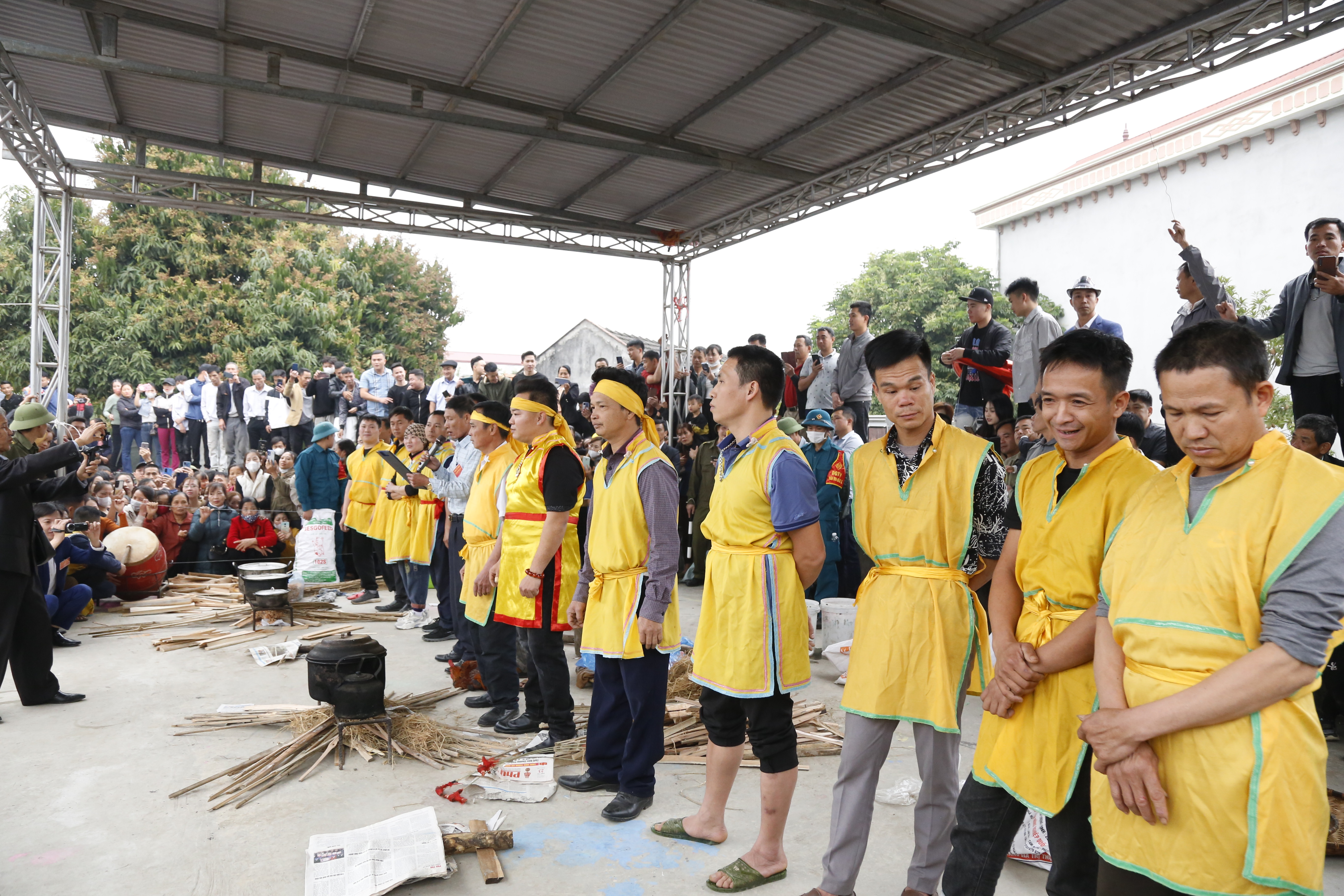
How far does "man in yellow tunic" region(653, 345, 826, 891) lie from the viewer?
117 inches

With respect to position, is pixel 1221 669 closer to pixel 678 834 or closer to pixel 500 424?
pixel 678 834

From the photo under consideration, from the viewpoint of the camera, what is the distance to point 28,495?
4867mm

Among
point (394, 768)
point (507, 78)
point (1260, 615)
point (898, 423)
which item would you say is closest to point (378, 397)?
point (507, 78)

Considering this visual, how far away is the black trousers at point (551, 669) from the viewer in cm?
429

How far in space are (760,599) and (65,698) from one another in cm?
486

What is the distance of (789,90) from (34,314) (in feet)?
31.7

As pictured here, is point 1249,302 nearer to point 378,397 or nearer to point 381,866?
point 378,397

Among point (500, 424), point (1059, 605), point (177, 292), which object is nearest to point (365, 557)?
point (500, 424)

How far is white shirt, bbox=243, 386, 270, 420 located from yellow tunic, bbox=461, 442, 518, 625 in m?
11.2

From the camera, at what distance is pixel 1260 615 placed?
5.15 ft

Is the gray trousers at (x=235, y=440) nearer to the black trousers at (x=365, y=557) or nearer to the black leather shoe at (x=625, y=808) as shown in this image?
the black trousers at (x=365, y=557)

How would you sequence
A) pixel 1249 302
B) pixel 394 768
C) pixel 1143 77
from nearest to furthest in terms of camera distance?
pixel 394 768 < pixel 1143 77 < pixel 1249 302

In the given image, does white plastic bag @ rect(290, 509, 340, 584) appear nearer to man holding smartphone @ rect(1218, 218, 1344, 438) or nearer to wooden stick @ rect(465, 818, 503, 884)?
wooden stick @ rect(465, 818, 503, 884)

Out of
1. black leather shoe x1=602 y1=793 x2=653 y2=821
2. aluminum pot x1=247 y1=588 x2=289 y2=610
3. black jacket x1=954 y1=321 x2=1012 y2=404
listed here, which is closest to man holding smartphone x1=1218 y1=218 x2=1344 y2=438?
black jacket x1=954 y1=321 x2=1012 y2=404
